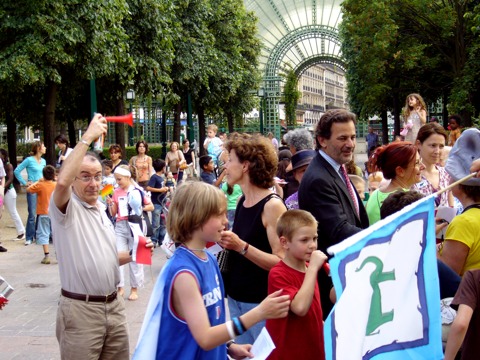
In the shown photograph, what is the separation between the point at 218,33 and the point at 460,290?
38.6 meters

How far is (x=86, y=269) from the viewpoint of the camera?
4227 millimetres

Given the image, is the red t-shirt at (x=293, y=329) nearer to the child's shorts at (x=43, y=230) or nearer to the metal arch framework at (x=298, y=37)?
the child's shorts at (x=43, y=230)

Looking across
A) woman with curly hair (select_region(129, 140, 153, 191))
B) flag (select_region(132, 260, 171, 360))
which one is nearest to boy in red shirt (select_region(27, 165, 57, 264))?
woman with curly hair (select_region(129, 140, 153, 191))

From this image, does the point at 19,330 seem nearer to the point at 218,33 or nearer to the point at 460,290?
the point at 460,290

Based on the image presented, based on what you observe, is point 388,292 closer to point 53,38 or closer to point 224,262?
point 224,262

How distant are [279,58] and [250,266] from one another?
60852 mm

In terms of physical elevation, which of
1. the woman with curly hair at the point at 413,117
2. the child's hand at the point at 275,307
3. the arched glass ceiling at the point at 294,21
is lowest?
the child's hand at the point at 275,307

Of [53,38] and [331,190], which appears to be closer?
[331,190]

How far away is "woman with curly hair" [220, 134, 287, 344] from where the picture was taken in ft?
13.9

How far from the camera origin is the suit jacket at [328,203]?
3.84 m

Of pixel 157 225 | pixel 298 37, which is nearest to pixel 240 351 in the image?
pixel 157 225

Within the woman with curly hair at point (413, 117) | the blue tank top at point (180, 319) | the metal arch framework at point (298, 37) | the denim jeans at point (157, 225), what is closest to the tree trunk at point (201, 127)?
the metal arch framework at point (298, 37)

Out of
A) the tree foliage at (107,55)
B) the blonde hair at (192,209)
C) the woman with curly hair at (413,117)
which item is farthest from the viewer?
the tree foliage at (107,55)

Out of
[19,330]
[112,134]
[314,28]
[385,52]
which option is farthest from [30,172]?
[314,28]
